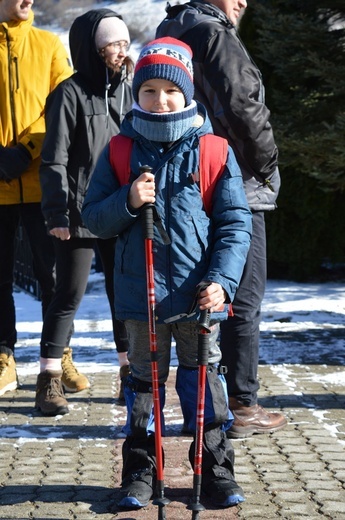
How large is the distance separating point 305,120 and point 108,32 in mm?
5307

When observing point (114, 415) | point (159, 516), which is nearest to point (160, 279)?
point (159, 516)

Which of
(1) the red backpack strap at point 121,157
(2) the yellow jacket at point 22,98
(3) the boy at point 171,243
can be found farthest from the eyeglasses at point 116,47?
(1) the red backpack strap at point 121,157

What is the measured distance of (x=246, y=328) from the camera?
4754 millimetres

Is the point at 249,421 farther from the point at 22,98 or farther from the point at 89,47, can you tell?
the point at 22,98

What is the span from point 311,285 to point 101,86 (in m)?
5.82

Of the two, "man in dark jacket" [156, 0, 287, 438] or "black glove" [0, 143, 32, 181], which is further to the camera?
"black glove" [0, 143, 32, 181]

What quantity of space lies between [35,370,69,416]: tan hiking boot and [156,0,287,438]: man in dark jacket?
97 centimetres

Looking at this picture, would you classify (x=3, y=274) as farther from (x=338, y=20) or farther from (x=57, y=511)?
(x=338, y=20)

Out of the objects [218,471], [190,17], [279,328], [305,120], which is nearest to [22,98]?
[190,17]

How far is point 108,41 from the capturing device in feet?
16.9

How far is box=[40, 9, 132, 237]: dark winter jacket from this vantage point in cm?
511

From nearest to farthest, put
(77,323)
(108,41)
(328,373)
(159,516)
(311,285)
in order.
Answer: (159,516)
(108,41)
(328,373)
(77,323)
(311,285)

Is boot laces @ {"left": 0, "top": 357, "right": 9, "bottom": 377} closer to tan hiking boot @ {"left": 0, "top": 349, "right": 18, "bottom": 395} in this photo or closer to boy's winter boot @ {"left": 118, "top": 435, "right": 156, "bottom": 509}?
tan hiking boot @ {"left": 0, "top": 349, "right": 18, "bottom": 395}

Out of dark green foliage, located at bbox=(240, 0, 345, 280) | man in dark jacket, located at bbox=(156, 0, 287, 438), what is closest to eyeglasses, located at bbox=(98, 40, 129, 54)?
man in dark jacket, located at bbox=(156, 0, 287, 438)
